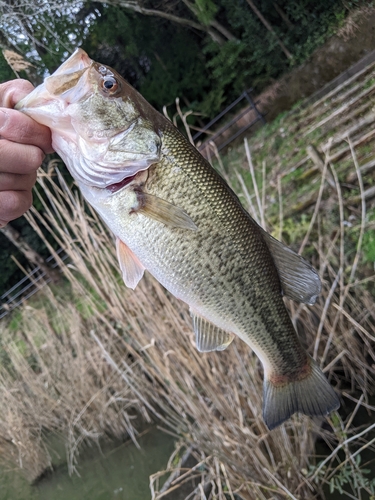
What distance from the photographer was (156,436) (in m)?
4.76

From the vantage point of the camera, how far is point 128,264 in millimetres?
1512

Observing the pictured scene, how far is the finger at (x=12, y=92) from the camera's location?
1356 millimetres

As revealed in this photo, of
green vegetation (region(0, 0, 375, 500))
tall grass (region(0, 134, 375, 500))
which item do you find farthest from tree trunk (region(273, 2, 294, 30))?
tall grass (region(0, 134, 375, 500))

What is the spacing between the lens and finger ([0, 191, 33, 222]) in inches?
53.6

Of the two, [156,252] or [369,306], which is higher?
[156,252]

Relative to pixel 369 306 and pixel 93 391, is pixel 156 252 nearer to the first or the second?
pixel 369 306

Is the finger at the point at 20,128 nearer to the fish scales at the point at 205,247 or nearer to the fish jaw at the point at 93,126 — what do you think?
the fish jaw at the point at 93,126

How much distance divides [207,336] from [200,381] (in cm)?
102

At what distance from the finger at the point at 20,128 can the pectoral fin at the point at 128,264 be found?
1.29 feet

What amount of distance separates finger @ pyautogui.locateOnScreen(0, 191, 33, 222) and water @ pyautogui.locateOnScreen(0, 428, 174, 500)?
142 inches

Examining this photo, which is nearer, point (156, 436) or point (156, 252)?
point (156, 252)

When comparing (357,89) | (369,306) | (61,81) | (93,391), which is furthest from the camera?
(357,89)

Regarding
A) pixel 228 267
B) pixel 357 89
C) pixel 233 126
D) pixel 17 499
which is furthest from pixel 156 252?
pixel 233 126

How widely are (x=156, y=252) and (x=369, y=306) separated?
2368mm
